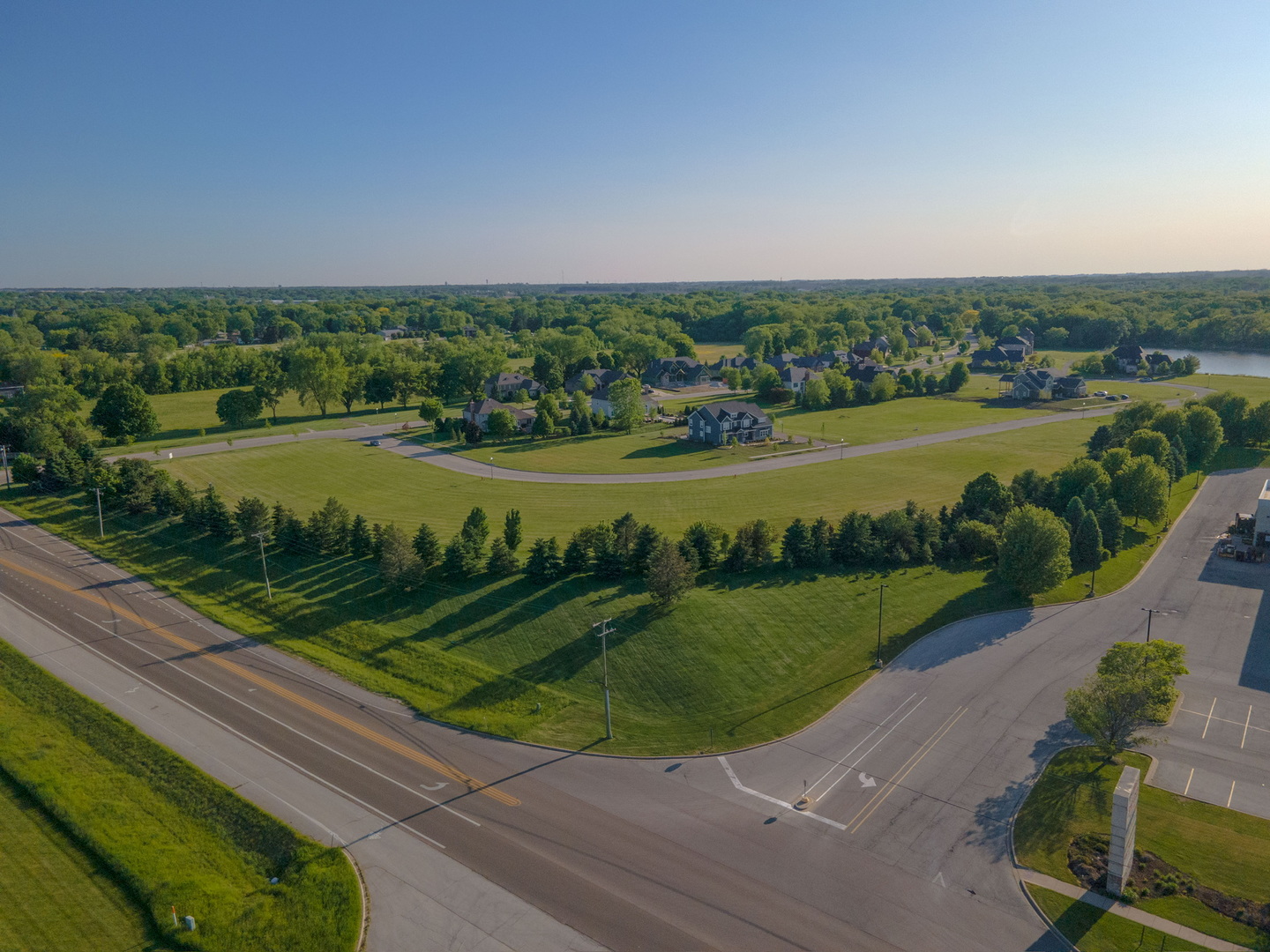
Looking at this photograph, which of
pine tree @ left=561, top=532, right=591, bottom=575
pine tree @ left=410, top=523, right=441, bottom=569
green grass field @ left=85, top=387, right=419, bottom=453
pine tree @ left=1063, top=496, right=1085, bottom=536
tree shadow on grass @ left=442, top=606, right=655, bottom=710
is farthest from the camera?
green grass field @ left=85, top=387, right=419, bottom=453

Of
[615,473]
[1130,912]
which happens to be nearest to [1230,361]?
[615,473]

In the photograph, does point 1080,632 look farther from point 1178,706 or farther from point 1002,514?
point 1002,514

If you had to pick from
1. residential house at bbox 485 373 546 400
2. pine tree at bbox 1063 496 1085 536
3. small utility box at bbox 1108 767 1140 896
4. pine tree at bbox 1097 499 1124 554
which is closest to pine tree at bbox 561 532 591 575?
small utility box at bbox 1108 767 1140 896

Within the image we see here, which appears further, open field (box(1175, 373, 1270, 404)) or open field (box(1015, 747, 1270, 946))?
open field (box(1175, 373, 1270, 404))

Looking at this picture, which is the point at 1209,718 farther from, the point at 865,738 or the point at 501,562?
the point at 501,562

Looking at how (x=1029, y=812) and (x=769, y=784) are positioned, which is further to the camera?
(x=769, y=784)

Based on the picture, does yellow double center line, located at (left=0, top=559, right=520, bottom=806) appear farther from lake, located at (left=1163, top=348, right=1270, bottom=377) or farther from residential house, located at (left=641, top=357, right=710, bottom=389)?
lake, located at (left=1163, top=348, right=1270, bottom=377)
